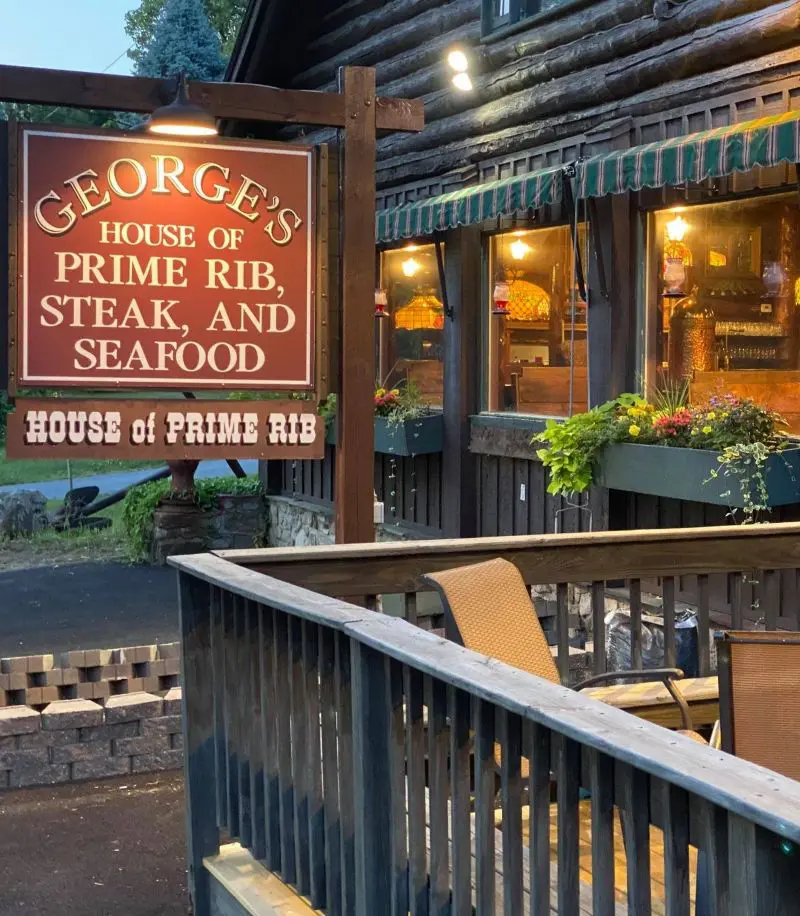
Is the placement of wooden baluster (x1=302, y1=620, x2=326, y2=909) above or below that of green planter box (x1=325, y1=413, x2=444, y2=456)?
below

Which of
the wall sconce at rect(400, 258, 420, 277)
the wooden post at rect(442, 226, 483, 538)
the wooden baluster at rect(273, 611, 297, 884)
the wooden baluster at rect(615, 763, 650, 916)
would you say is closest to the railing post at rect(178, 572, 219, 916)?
the wooden baluster at rect(273, 611, 297, 884)

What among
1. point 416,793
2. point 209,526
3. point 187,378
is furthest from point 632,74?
point 209,526

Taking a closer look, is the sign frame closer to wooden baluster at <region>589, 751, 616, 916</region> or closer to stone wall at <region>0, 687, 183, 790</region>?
stone wall at <region>0, 687, 183, 790</region>

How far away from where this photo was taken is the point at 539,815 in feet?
8.63

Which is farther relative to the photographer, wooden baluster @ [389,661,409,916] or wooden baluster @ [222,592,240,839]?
wooden baluster @ [222,592,240,839]

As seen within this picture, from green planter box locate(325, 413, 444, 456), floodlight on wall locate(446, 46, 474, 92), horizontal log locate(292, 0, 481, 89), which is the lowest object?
green planter box locate(325, 413, 444, 456)

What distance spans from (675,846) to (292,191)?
4.10 metres

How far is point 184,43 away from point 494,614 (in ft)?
93.1

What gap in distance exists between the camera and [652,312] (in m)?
9.16

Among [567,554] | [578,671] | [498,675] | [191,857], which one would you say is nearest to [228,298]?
[567,554]

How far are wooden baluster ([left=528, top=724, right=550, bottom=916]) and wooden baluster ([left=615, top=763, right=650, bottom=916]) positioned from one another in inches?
11.0

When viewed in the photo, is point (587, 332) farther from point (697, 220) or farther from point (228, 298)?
point (228, 298)

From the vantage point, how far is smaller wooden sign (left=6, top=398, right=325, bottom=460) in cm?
545

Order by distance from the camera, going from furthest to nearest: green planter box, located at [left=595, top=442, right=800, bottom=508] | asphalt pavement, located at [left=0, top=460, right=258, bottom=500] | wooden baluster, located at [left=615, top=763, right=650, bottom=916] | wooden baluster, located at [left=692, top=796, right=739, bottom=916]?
asphalt pavement, located at [left=0, top=460, right=258, bottom=500], green planter box, located at [left=595, top=442, right=800, bottom=508], wooden baluster, located at [left=615, top=763, right=650, bottom=916], wooden baluster, located at [left=692, top=796, right=739, bottom=916]
